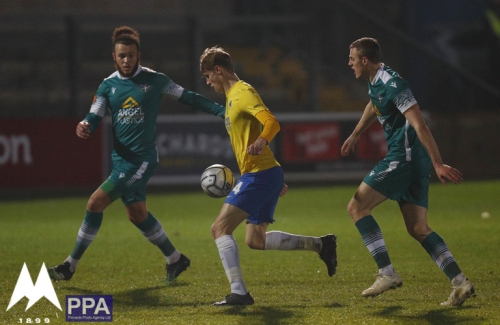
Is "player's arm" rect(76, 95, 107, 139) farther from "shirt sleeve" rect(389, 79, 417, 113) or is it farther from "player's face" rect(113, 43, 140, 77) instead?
"shirt sleeve" rect(389, 79, 417, 113)

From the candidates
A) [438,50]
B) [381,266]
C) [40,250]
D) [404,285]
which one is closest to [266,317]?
[381,266]

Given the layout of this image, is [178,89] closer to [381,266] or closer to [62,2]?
[381,266]

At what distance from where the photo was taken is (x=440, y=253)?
631 cm

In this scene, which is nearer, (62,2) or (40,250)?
(40,250)

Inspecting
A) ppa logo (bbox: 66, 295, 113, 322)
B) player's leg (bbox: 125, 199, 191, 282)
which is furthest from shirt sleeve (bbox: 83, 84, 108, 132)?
ppa logo (bbox: 66, 295, 113, 322)

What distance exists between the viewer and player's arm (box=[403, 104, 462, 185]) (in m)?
5.82

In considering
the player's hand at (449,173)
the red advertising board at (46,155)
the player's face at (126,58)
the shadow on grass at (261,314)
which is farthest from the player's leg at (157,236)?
the red advertising board at (46,155)

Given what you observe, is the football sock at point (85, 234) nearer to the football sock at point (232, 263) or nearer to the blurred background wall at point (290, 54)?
the football sock at point (232, 263)

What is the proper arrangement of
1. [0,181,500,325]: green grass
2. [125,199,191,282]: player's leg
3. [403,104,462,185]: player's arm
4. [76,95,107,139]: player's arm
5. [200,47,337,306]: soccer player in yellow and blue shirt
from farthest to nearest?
1. [125,199,191,282]: player's leg
2. [76,95,107,139]: player's arm
3. [200,47,337,306]: soccer player in yellow and blue shirt
4. [0,181,500,325]: green grass
5. [403,104,462,185]: player's arm

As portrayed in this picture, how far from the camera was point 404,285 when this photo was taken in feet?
23.5

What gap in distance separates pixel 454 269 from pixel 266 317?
1432mm

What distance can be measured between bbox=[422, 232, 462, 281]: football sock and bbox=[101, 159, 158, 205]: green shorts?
2.55 m

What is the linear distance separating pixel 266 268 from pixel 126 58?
7.84 ft

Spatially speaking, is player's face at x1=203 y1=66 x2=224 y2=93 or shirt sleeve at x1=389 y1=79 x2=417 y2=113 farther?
player's face at x1=203 y1=66 x2=224 y2=93
